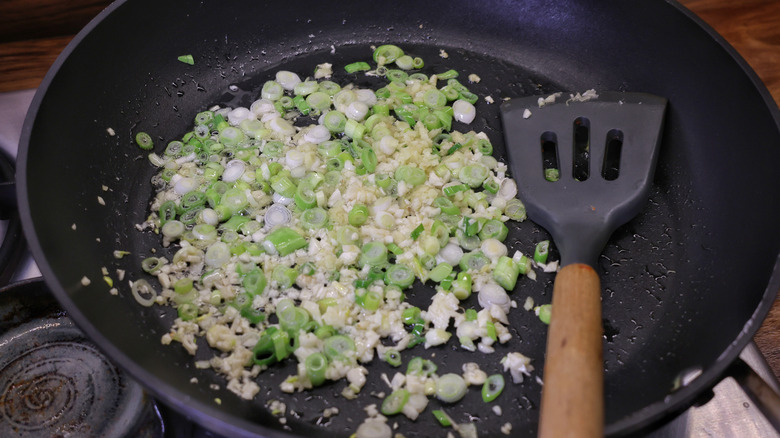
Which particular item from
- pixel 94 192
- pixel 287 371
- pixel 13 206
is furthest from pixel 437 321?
pixel 13 206

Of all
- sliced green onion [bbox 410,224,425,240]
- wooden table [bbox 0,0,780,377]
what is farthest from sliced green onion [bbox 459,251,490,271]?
wooden table [bbox 0,0,780,377]

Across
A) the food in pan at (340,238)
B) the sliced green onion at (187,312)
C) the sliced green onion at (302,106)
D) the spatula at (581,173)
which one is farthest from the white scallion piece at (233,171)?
the spatula at (581,173)

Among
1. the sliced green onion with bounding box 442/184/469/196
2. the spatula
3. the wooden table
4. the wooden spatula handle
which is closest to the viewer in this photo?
the wooden spatula handle

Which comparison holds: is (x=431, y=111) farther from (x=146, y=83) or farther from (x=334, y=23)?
(x=146, y=83)

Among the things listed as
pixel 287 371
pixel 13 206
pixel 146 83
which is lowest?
pixel 287 371

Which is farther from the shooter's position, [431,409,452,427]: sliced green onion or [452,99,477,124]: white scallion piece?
[452,99,477,124]: white scallion piece

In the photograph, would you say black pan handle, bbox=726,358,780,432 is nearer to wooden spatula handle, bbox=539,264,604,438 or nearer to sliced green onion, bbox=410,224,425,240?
wooden spatula handle, bbox=539,264,604,438

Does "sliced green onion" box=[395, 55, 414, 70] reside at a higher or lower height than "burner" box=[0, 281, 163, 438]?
higher
